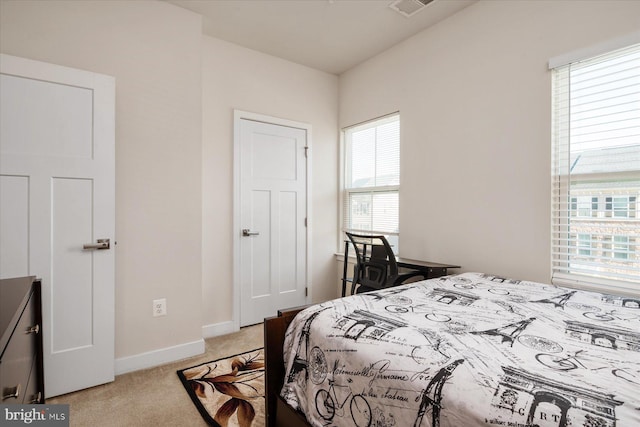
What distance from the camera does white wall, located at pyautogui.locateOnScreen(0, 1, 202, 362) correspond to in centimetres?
213

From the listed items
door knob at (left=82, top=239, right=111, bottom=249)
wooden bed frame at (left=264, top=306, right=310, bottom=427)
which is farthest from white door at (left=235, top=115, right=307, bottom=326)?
wooden bed frame at (left=264, top=306, right=310, bottom=427)

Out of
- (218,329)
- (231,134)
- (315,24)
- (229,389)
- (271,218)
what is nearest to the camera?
(229,389)

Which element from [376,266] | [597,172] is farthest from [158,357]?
[597,172]

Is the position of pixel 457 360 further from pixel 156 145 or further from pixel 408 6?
pixel 408 6

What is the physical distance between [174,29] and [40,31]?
2.71 feet

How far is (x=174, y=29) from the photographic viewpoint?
2.48 meters

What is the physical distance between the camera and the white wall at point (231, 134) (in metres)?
2.97

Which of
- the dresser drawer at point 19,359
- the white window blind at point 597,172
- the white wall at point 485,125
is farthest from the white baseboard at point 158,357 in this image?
the white window blind at point 597,172

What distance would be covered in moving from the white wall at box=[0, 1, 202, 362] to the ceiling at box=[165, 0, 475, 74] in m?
0.30

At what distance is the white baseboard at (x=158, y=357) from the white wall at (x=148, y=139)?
37 millimetres

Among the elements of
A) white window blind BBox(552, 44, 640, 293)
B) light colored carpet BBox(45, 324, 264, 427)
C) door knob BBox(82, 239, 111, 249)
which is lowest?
light colored carpet BBox(45, 324, 264, 427)

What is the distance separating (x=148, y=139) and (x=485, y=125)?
2.49 meters

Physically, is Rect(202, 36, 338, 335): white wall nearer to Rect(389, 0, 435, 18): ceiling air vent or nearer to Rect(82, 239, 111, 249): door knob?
Rect(82, 239, 111, 249): door knob

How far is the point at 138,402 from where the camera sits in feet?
6.23
